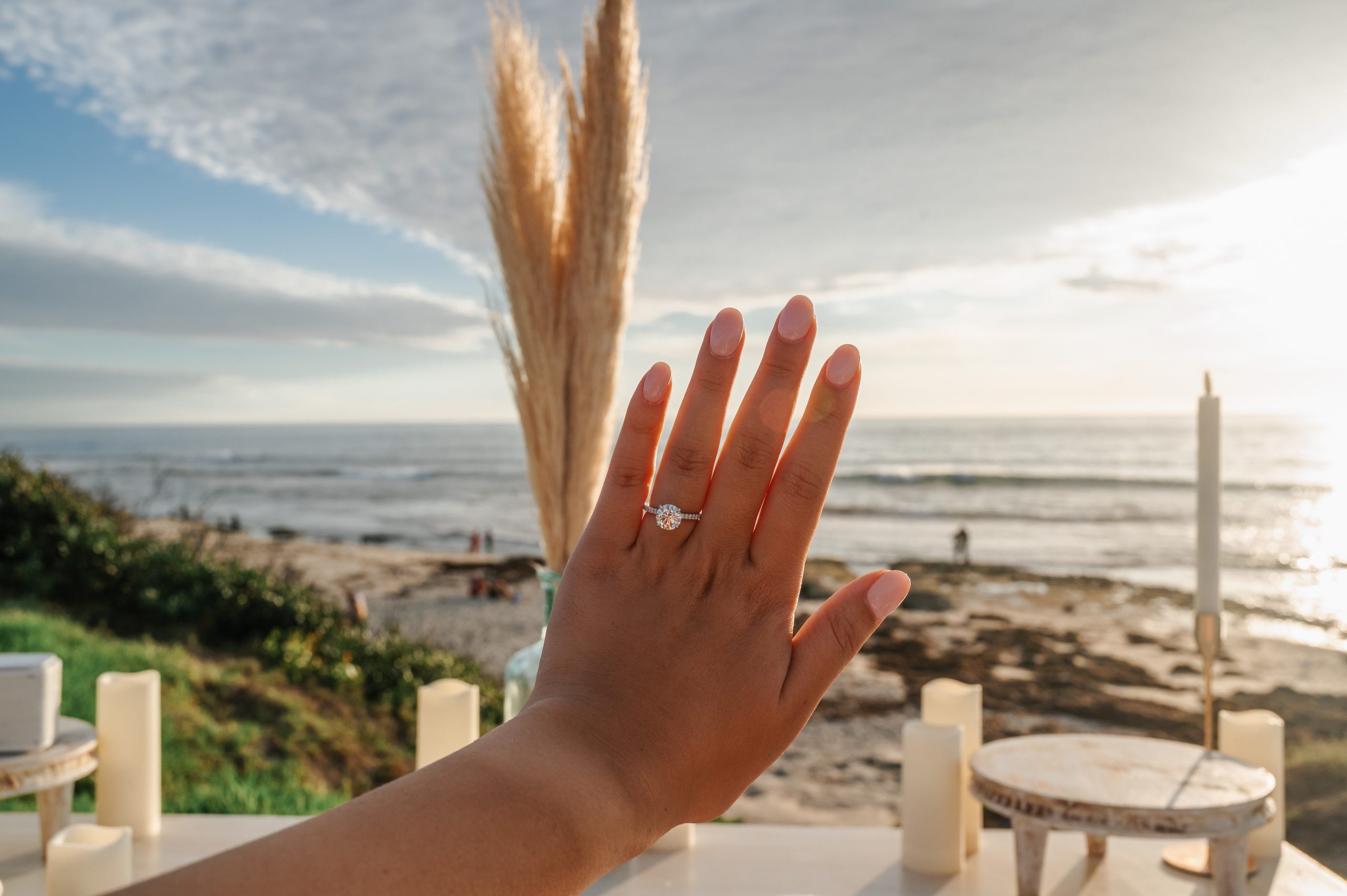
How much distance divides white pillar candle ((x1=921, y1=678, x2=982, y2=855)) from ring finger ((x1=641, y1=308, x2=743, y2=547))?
70 cm

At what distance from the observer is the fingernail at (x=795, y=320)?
0.60 meters

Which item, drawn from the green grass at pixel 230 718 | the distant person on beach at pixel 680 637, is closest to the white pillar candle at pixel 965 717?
the distant person on beach at pixel 680 637

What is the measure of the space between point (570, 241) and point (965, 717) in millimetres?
925

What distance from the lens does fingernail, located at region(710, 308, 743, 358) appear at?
60 centimetres

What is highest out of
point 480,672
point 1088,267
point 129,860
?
point 1088,267

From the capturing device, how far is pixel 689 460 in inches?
26.2

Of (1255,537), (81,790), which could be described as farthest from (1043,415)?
(81,790)

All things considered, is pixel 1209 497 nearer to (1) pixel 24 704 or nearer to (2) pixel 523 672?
(2) pixel 523 672

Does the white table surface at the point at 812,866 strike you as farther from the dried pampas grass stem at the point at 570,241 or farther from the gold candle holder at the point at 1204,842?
the dried pampas grass stem at the point at 570,241

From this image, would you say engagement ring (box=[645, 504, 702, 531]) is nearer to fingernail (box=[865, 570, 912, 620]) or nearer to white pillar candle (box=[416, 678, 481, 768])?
fingernail (box=[865, 570, 912, 620])

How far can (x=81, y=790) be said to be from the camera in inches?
127

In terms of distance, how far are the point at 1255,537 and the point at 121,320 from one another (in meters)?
18.8

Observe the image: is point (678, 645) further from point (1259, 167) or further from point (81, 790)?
point (1259, 167)

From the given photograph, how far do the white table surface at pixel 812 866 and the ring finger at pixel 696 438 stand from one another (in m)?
0.65
